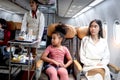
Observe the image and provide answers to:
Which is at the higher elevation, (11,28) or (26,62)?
(11,28)

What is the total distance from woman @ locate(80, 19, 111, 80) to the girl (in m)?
0.24

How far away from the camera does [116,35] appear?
5230 mm

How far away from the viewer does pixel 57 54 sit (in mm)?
2957

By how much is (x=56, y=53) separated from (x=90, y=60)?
18.9 inches

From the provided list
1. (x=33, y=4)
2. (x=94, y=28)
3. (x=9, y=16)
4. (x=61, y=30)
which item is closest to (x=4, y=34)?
(x=33, y=4)

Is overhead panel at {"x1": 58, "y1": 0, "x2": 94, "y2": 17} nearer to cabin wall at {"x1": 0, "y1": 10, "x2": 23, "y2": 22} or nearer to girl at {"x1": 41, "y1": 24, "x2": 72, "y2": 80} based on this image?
girl at {"x1": 41, "y1": 24, "x2": 72, "y2": 80}

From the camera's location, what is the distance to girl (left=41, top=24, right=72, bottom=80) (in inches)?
110

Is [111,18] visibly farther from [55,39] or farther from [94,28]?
[55,39]

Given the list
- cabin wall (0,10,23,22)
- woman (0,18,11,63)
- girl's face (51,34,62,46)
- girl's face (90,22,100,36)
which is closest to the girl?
girl's face (51,34,62,46)

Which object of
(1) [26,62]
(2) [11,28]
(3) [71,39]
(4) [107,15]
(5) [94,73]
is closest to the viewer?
(5) [94,73]

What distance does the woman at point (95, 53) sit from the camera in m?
2.81

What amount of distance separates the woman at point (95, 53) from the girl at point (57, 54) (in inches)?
9.6

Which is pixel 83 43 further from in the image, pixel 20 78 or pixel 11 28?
pixel 11 28

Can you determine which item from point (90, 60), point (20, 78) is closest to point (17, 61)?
point (20, 78)
